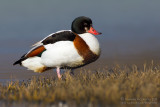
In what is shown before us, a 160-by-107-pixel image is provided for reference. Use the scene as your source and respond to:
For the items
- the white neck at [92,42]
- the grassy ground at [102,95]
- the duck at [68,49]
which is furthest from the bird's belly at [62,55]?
the grassy ground at [102,95]

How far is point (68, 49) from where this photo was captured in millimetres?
6910

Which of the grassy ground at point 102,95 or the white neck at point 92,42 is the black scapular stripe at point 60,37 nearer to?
the white neck at point 92,42

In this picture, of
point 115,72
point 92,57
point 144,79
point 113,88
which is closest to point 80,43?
point 92,57

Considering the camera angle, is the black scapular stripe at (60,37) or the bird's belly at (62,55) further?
the black scapular stripe at (60,37)

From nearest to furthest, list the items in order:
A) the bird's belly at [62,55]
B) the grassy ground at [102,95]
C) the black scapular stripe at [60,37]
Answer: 1. the grassy ground at [102,95]
2. the bird's belly at [62,55]
3. the black scapular stripe at [60,37]

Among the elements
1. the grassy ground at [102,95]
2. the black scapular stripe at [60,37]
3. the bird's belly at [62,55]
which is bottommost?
the grassy ground at [102,95]

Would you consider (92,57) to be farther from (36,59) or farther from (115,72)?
(36,59)

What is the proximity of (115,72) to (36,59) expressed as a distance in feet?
5.72

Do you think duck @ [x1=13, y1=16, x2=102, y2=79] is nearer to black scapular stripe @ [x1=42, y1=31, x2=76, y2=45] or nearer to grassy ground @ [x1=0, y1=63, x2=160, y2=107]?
black scapular stripe @ [x1=42, y1=31, x2=76, y2=45]

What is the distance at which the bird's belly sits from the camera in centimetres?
693

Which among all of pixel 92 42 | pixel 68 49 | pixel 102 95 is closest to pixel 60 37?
pixel 68 49

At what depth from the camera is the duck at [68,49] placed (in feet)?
22.9

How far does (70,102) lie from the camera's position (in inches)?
204

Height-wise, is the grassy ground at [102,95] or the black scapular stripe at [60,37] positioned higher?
the black scapular stripe at [60,37]
